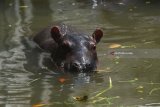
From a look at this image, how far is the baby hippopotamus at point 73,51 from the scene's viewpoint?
7.58 m

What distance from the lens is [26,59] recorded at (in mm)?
8445

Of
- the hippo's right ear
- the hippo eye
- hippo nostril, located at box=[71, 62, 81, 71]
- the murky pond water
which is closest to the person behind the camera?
the murky pond water

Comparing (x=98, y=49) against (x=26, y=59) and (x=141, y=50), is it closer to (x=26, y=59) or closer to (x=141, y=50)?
(x=141, y=50)

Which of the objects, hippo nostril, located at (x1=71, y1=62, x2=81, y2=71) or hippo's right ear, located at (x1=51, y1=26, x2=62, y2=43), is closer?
Answer: hippo nostril, located at (x1=71, y1=62, x2=81, y2=71)

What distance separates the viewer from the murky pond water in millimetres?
6293

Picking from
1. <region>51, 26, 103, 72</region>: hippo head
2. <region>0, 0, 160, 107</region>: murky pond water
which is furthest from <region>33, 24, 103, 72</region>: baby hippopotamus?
<region>0, 0, 160, 107</region>: murky pond water

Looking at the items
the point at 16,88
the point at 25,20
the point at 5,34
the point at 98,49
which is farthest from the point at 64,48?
the point at 25,20

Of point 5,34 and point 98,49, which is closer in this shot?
point 98,49

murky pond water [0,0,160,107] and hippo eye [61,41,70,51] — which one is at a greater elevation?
hippo eye [61,41,70,51]

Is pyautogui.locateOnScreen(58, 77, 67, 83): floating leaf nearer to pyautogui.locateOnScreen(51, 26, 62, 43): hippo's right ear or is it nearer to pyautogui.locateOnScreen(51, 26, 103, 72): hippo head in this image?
pyautogui.locateOnScreen(51, 26, 103, 72): hippo head

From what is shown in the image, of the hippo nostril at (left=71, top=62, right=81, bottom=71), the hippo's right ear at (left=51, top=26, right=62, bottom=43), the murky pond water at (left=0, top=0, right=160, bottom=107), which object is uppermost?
the hippo's right ear at (left=51, top=26, right=62, bottom=43)

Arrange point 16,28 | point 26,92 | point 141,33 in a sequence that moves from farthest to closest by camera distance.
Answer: point 16,28
point 141,33
point 26,92

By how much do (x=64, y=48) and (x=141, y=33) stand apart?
254cm

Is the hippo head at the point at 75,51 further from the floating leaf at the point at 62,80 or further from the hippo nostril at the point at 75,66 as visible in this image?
the floating leaf at the point at 62,80
